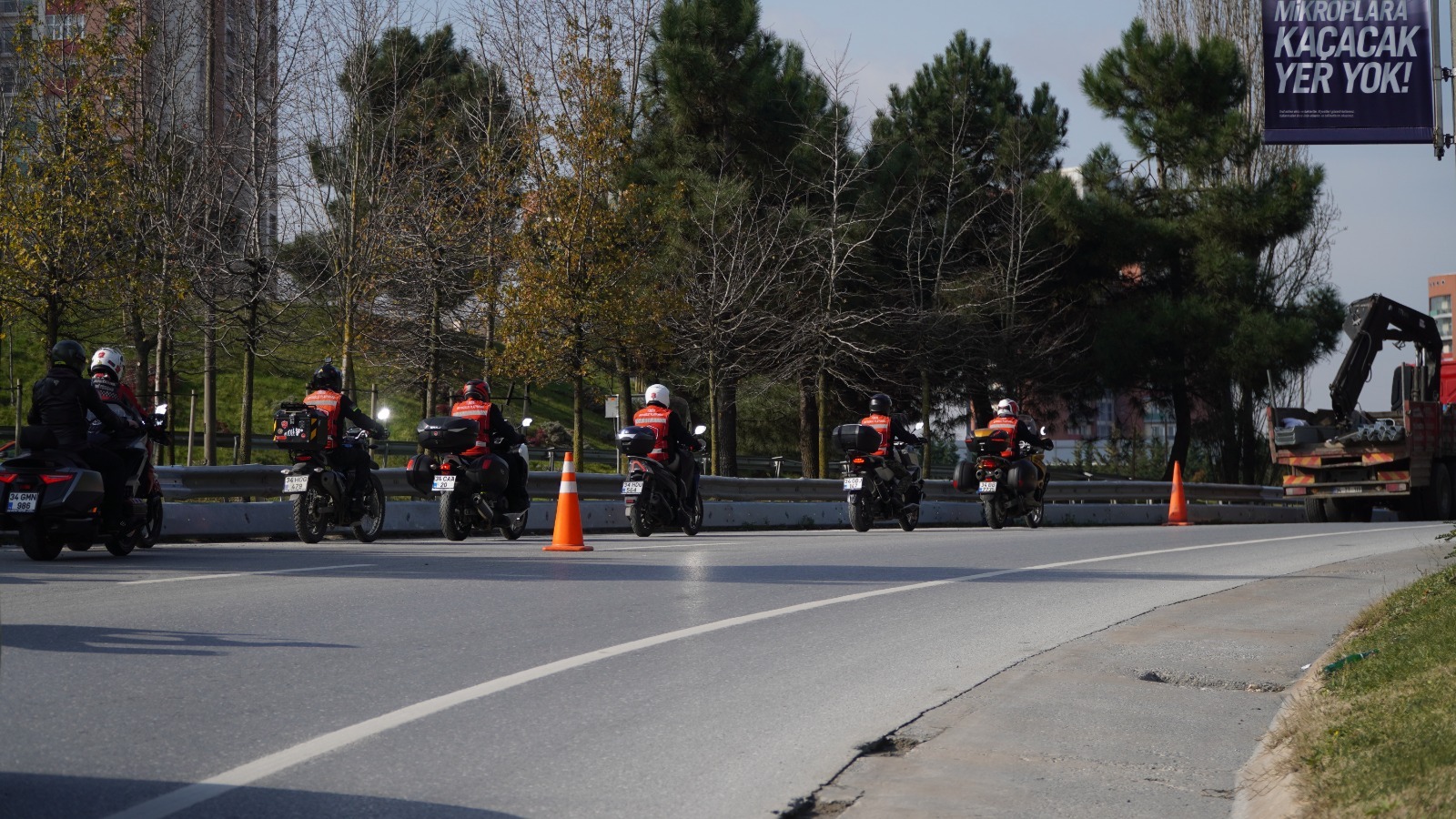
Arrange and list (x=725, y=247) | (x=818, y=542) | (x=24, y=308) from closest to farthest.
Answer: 1. (x=818, y=542)
2. (x=24, y=308)
3. (x=725, y=247)

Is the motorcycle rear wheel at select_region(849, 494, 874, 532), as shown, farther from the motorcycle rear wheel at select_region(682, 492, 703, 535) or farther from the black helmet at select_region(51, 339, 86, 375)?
the black helmet at select_region(51, 339, 86, 375)

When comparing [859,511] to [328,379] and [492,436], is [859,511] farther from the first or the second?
[328,379]

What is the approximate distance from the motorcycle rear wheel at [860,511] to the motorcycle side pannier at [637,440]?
4524 mm

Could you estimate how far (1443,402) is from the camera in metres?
29.0

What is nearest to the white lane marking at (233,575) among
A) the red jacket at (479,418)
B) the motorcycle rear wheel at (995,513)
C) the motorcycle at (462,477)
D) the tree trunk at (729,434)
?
the motorcycle at (462,477)

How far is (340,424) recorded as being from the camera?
16.2 metres

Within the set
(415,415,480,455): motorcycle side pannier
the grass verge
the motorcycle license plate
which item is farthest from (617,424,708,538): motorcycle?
the grass verge

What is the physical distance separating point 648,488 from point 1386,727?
44.1 feet

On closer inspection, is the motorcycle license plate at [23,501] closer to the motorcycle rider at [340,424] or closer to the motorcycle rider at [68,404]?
the motorcycle rider at [68,404]

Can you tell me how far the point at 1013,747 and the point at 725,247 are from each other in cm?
2590

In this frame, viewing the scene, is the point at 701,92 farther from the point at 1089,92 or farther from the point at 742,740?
the point at 742,740

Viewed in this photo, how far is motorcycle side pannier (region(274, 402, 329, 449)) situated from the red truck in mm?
19325

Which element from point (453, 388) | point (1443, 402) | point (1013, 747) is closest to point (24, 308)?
point (453, 388)

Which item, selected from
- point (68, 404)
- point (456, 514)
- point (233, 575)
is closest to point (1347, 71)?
point (456, 514)
